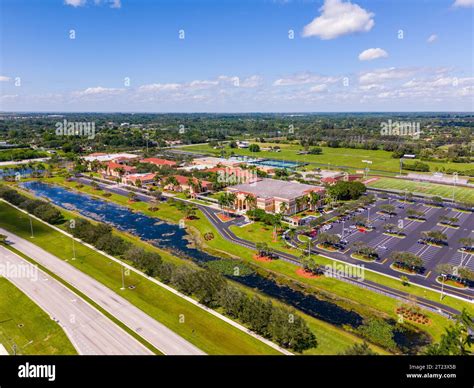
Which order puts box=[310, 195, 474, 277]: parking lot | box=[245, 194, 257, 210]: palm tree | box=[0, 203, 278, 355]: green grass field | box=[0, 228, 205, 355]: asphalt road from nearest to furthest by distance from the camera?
box=[0, 228, 205, 355]: asphalt road, box=[0, 203, 278, 355]: green grass field, box=[310, 195, 474, 277]: parking lot, box=[245, 194, 257, 210]: palm tree

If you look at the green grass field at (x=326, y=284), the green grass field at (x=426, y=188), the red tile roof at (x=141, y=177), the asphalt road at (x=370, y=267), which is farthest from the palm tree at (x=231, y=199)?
→ the green grass field at (x=426, y=188)

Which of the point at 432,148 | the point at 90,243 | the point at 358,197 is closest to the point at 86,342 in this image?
the point at 90,243

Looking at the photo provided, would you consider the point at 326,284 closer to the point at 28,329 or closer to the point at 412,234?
the point at 412,234

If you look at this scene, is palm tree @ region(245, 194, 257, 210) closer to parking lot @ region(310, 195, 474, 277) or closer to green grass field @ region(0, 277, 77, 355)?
parking lot @ region(310, 195, 474, 277)

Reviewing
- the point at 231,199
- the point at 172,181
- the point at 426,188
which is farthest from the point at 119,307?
the point at 426,188

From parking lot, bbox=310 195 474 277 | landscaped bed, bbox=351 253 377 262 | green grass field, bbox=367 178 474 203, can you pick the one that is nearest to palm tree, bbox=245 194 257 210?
parking lot, bbox=310 195 474 277
